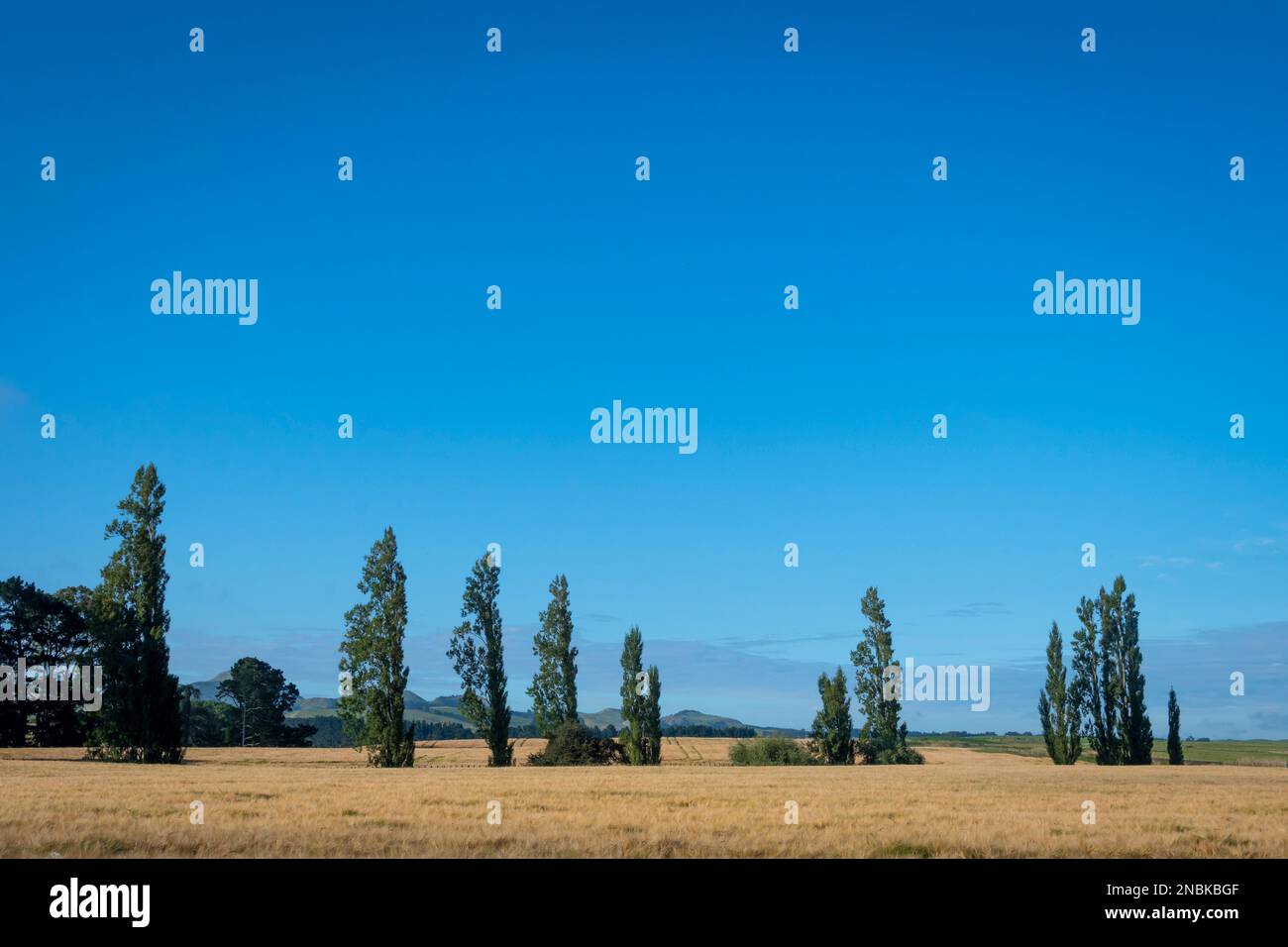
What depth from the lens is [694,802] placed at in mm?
31297

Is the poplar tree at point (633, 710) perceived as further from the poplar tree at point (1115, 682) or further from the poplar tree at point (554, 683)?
the poplar tree at point (1115, 682)

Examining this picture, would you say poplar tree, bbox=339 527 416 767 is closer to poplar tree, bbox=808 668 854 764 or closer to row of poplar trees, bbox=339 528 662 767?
row of poplar trees, bbox=339 528 662 767

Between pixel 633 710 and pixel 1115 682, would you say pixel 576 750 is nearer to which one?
pixel 633 710

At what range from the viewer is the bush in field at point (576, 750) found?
79438 millimetres

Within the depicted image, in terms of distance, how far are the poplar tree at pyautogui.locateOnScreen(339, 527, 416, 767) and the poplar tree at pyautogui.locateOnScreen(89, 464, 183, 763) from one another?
37.7 ft

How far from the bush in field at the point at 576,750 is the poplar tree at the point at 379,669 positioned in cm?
1186

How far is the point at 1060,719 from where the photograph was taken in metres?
89.7

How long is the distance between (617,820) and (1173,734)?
7840 centimetres

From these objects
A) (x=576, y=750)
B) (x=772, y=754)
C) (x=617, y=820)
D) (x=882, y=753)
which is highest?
(x=617, y=820)

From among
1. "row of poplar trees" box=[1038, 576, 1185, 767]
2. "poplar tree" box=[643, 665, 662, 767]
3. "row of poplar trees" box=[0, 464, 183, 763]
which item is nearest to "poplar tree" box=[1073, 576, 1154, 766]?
"row of poplar trees" box=[1038, 576, 1185, 767]

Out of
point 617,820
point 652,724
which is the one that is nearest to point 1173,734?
point 652,724

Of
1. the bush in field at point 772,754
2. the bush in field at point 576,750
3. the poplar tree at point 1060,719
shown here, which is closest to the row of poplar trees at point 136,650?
the bush in field at point 576,750
